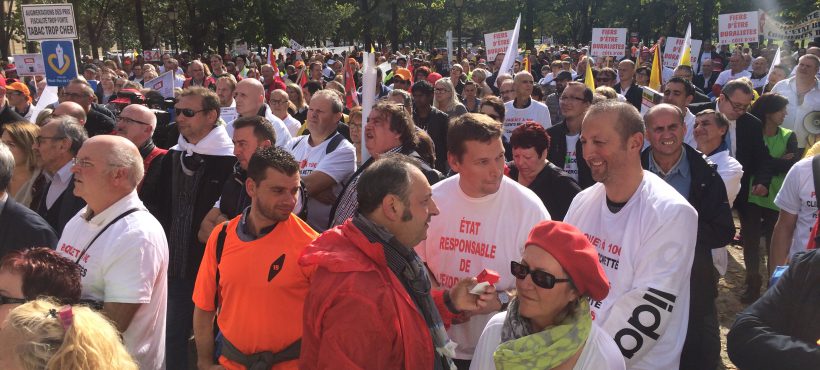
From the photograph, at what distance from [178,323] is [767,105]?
5.96 metres

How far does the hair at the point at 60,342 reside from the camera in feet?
7.27

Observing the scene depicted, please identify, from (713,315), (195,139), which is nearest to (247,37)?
(195,139)

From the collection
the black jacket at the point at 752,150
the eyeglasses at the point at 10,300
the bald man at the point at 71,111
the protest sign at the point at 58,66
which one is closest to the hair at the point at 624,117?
the eyeglasses at the point at 10,300

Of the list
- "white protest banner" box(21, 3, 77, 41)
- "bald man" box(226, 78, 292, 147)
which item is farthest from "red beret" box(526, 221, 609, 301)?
"white protest banner" box(21, 3, 77, 41)

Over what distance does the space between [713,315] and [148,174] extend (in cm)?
379

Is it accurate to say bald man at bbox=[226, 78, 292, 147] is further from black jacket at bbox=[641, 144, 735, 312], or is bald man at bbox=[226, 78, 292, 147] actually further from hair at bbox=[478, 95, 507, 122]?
black jacket at bbox=[641, 144, 735, 312]

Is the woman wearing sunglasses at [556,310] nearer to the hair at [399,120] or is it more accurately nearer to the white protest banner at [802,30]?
the hair at [399,120]

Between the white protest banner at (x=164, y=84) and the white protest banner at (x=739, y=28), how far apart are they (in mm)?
12985

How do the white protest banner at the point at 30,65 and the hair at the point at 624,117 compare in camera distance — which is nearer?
the hair at the point at 624,117

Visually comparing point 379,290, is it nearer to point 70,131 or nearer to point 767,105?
point 70,131

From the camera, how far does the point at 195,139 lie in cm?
538

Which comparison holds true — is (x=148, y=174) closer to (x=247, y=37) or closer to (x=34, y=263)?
(x=34, y=263)

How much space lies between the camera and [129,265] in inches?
131

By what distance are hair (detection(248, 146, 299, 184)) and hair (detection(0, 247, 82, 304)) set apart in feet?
2.94
